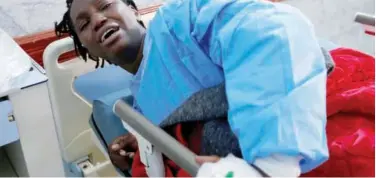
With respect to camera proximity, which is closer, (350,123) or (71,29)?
(350,123)

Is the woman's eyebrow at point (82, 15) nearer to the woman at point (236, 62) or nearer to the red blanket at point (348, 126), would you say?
the woman at point (236, 62)

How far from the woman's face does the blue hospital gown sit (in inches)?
3.9

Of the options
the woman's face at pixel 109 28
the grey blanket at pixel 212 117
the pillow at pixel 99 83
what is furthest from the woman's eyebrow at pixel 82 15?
the grey blanket at pixel 212 117

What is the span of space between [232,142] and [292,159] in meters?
0.16

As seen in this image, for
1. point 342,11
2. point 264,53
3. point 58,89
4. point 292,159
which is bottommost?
point 342,11

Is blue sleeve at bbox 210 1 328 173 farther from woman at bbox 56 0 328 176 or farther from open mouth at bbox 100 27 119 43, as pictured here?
open mouth at bbox 100 27 119 43

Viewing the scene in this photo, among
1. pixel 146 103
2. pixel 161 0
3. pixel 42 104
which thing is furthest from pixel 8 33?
pixel 146 103

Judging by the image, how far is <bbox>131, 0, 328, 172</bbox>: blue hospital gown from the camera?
77cm

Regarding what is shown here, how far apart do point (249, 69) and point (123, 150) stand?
51 centimetres

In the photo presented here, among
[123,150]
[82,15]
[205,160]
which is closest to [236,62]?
[205,160]

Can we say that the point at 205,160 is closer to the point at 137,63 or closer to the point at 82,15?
the point at 137,63

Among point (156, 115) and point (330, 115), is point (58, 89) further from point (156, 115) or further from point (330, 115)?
point (330, 115)

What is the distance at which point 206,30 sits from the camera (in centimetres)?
105

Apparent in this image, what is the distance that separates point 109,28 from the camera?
1296 millimetres
